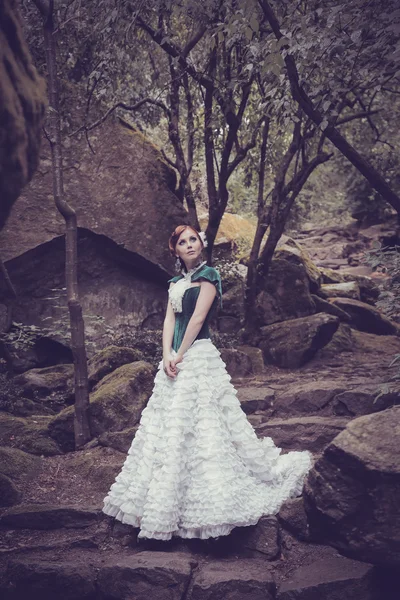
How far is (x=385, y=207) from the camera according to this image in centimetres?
1670

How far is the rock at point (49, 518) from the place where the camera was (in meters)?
3.85

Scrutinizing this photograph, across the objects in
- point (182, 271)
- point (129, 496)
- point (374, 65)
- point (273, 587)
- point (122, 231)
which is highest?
point (374, 65)

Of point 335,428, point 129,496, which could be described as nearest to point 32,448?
point 129,496

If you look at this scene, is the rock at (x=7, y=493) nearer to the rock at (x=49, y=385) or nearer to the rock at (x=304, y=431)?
the rock at (x=49, y=385)

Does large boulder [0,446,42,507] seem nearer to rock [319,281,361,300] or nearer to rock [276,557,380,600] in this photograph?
rock [276,557,380,600]

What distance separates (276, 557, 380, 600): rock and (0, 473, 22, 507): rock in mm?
2284

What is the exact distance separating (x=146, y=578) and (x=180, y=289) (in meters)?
1.99

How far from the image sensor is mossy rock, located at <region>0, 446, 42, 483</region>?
4508mm

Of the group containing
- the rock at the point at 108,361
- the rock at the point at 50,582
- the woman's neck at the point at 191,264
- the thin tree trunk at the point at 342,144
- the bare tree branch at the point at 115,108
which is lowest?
the rock at the point at 50,582

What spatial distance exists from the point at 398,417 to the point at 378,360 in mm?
4797

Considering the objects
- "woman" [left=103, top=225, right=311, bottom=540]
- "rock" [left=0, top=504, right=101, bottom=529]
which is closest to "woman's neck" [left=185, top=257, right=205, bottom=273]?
"woman" [left=103, top=225, right=311, bottom=540]

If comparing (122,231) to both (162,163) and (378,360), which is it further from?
(378,360)

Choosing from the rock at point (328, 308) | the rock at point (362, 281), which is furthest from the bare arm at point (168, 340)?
the rock at point (362, 281)

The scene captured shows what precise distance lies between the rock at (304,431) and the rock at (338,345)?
2.92 metres
